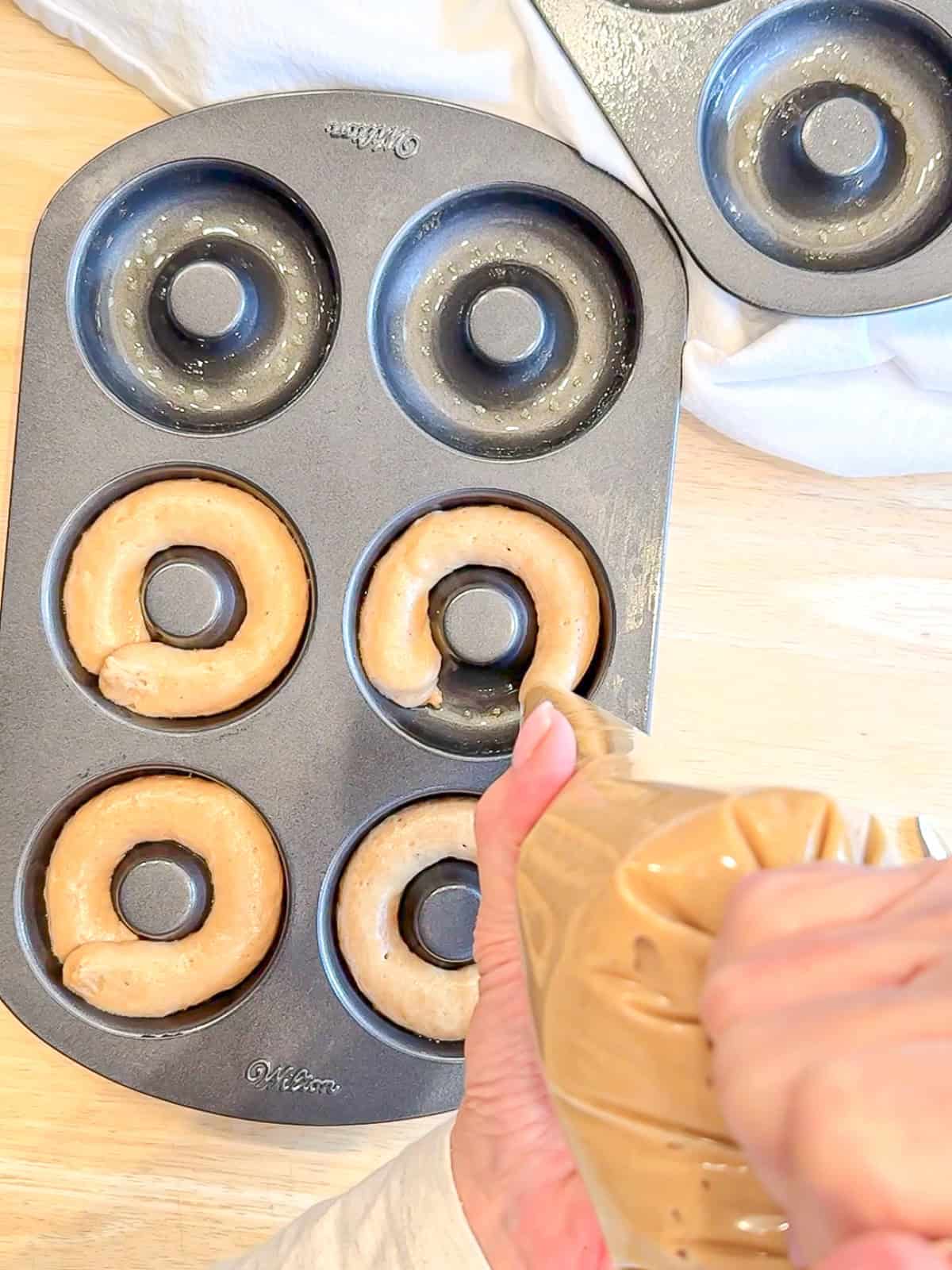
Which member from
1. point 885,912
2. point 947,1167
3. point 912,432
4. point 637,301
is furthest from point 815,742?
point 947,1167

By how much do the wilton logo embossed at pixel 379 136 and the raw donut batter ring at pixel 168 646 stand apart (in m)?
0.35

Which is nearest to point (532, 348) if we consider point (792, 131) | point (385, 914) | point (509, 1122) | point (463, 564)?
point (463, 564)

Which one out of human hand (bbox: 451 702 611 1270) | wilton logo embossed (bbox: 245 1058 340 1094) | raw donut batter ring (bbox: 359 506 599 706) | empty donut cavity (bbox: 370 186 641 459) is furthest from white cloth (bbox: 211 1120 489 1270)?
empty donut cavity (bbox: 370 186 641 459)

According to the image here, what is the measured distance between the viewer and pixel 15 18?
106 centimetres

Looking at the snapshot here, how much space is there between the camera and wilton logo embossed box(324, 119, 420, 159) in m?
0.97

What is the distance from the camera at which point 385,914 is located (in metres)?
1.01

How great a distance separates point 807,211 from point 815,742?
1.79 ft

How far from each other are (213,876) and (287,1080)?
203mm

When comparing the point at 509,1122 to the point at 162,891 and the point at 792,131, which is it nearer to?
the point at 162,891

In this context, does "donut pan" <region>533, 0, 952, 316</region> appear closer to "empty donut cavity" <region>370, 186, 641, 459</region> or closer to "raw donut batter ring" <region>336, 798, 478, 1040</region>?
"empty donut cavity" <region>370, 186, 641, 459</region>

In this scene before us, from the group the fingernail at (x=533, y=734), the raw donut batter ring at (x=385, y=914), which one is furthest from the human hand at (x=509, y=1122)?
the raw donut batter ring at (x=385, y=914)

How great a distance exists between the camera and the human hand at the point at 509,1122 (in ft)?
2.43

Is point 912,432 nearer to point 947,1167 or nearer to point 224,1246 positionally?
point 947,1167

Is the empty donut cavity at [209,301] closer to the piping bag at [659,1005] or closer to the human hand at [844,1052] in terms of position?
the piping bag at [659,1005]
